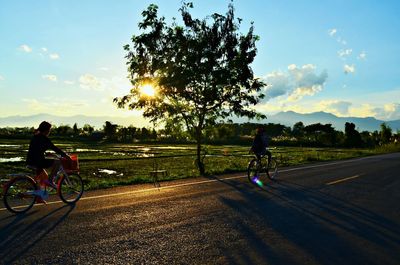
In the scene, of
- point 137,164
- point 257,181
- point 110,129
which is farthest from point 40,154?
point 110,129

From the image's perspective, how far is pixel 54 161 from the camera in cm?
988

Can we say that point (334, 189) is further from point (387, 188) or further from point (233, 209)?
point (233, 209)

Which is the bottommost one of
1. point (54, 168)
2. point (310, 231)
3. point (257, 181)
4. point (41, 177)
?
point (310, 231)

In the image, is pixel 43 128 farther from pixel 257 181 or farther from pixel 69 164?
pixel 257 181

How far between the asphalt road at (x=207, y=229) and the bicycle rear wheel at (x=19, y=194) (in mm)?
256

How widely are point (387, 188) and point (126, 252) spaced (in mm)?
11131

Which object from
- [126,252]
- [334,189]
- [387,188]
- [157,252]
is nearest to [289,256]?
[157,252]

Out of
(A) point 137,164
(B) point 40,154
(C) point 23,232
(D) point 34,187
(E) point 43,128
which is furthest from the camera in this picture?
(A) point 137,164

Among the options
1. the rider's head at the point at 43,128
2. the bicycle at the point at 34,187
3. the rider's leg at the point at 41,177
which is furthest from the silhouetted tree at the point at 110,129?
the rider's leg at the point at 41,177

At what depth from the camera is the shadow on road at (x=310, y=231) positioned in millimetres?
5957

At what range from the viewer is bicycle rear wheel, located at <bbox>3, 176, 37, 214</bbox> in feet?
28.9

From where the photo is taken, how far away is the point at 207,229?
295 inches

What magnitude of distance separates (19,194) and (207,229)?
15.0ft

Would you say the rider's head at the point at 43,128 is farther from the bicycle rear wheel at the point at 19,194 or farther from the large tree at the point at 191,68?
the large tree at the point at 191,68
